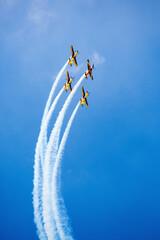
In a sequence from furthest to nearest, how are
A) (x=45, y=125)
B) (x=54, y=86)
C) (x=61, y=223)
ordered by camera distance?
(x=54, y=86)
(x=45, y=125)
(x=61, y=223)

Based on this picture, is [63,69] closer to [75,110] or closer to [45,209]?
[75,110]

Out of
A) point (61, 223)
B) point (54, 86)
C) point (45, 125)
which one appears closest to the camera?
point (61, 223)

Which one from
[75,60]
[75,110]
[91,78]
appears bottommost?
[75,110]

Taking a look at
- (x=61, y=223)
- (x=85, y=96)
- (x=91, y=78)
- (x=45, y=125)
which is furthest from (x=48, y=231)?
(x=91, y=78)

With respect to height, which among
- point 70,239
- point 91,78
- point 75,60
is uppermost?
point 75,60

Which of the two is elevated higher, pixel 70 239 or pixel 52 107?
pixel 52 107

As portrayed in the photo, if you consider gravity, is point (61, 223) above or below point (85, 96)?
below

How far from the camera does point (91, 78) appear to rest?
5384cm

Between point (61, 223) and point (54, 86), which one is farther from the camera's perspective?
point (54, 86)

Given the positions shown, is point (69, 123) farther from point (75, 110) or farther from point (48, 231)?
point (48, 231)

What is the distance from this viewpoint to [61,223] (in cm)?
3859

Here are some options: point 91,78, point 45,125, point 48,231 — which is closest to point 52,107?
point 45,125

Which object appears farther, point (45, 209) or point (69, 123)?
point (69, 123)

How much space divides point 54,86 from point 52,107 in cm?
598
